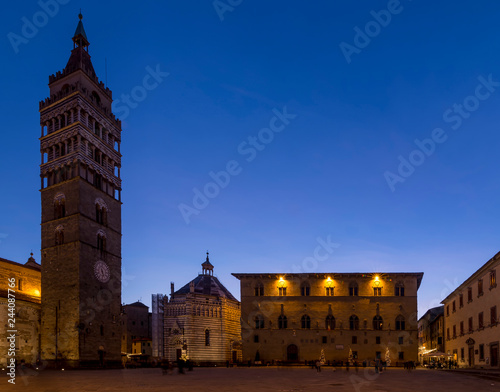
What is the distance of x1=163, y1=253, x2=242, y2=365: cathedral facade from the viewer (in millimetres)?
68750

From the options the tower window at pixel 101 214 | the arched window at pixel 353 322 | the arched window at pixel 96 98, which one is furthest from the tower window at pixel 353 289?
the arched window at pixel 96 98

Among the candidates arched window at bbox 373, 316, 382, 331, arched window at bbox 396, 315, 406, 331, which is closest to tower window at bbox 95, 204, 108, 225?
arched window at bbox 373, 316, 382, 331

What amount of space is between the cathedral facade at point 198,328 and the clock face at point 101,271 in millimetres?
18813

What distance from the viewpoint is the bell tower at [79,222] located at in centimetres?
4822

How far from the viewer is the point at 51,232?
2044 inches

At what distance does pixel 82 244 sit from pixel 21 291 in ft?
35.6

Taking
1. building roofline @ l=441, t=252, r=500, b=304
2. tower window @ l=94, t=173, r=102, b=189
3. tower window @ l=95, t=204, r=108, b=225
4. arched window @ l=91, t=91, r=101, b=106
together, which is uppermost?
arched window @ l=91, t=91, r=101, b=106

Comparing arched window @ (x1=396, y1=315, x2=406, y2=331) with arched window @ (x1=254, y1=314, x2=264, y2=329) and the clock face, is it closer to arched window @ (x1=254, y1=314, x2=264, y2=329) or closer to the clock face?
arched window @ (x1=254, y1=314, x2=264, y2=329)

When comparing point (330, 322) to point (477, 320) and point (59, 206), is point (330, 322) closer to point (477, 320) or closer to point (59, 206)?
point (477, 320)

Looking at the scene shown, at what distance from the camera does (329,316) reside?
59375mm

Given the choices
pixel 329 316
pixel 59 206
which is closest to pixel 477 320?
pixel 329 316

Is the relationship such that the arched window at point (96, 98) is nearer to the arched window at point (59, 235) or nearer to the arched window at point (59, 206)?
the arched window at point (59, 206)

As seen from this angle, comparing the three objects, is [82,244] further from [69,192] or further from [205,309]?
[205,309]

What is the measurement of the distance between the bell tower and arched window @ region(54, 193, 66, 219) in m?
0.11
